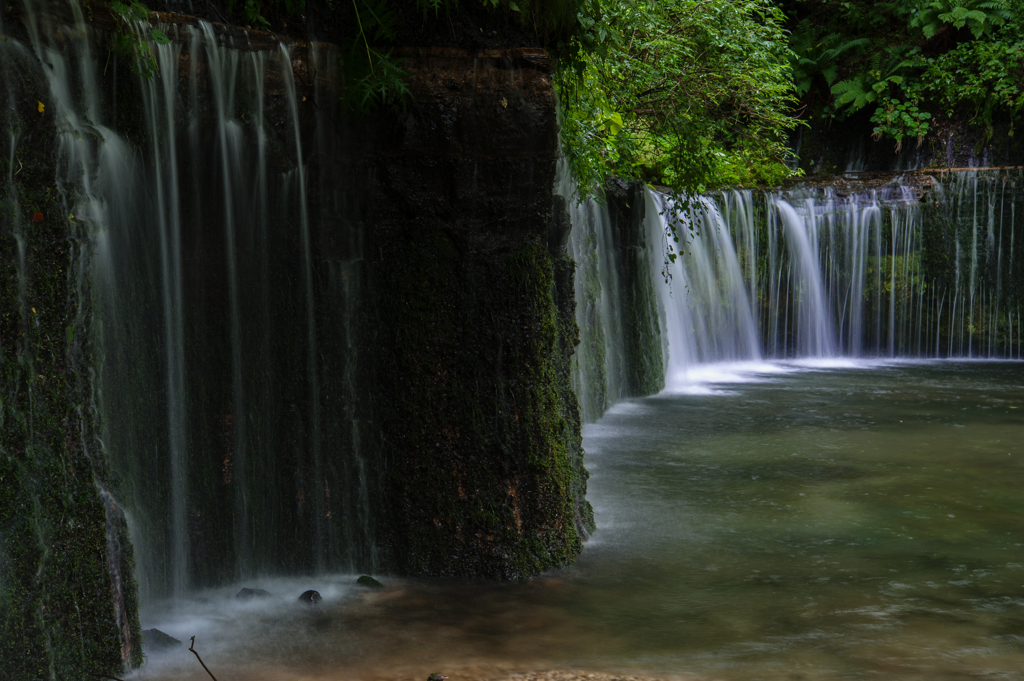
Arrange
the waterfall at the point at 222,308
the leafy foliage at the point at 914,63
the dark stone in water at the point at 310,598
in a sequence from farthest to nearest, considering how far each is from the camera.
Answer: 1. the leafy foliage at the point at 914,63
2. the dark stone in water at the point at 310,598
3. the waterfall at the point at 222,308

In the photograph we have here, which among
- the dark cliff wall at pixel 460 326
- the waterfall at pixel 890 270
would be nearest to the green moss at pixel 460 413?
the dark cliff wall at pixel 460 326

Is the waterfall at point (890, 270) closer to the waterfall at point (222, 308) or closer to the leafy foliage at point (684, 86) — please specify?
the leafy foliage at point (684, 86)

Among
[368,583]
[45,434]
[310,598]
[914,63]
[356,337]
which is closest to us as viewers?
[45,434]

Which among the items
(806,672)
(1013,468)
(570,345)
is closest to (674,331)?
(1013,468)

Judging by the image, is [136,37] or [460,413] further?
[460,413]

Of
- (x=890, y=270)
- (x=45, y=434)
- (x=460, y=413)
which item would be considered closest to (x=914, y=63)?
(x=890, y=270)

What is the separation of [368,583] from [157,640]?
111 centimetres

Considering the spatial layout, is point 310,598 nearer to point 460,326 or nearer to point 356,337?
point 356,337

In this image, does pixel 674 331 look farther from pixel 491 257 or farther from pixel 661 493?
pixel 491 257

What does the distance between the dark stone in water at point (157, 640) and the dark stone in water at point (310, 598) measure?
683 mm

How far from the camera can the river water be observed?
14.0 ft

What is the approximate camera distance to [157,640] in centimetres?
429

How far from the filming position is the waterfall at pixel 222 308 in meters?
4.45

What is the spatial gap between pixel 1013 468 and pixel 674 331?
21.2ft
